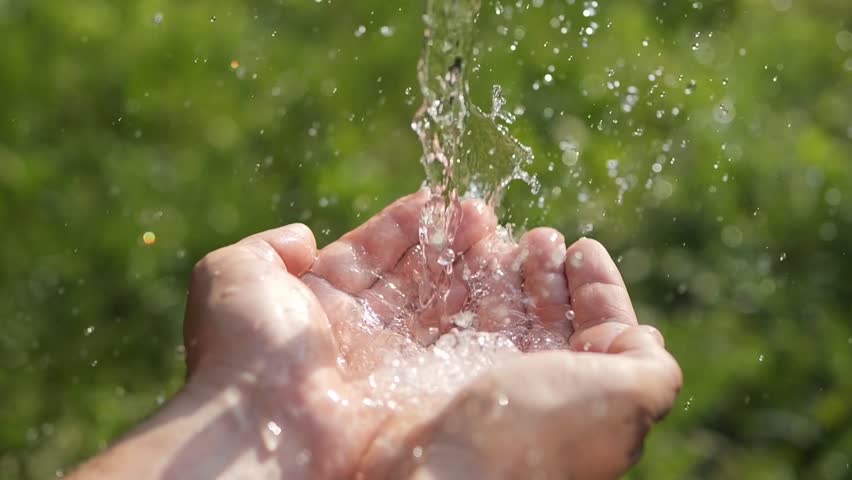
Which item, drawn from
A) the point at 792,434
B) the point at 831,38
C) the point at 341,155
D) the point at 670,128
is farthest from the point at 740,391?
the point at 831,38

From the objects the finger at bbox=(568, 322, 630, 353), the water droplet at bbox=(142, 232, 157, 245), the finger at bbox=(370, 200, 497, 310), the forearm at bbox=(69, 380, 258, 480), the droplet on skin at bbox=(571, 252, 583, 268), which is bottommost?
the water droplet at bbox=(142, 232, 157, 245)

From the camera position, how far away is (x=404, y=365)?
141 cm

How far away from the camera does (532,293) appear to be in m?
1.54

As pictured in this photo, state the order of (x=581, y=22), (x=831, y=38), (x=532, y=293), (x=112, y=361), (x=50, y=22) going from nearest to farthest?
1. (x=532, y=293)
2. (x=112, y=361)
3. (x=50, y=22)
4. (x=581, y=22)
5. (x=831, y=38)

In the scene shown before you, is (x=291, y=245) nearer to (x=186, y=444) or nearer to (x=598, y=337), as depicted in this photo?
(x=186, y=444)

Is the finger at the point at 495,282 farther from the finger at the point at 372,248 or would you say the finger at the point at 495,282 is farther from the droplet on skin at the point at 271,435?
the droplet on skin at the point at 271,435

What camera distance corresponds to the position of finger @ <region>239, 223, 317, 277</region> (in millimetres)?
1481

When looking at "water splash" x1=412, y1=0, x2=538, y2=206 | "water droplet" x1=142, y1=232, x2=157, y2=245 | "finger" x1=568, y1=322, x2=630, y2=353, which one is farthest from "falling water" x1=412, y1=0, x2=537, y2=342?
"water droplet" x1=142, y1=232, x2=157, y2=245

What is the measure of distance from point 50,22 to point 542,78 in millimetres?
1201

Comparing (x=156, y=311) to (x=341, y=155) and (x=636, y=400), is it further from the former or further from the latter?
(x=636, y=400)

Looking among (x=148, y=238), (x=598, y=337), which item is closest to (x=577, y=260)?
(x=598, y=337)

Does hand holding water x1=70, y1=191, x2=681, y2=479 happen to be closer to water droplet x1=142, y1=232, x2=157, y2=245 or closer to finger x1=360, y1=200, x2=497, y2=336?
finger x1=360, y1=200, x2=497, y2=336

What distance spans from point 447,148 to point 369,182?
21.4 inches

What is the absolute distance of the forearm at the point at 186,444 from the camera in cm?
123
